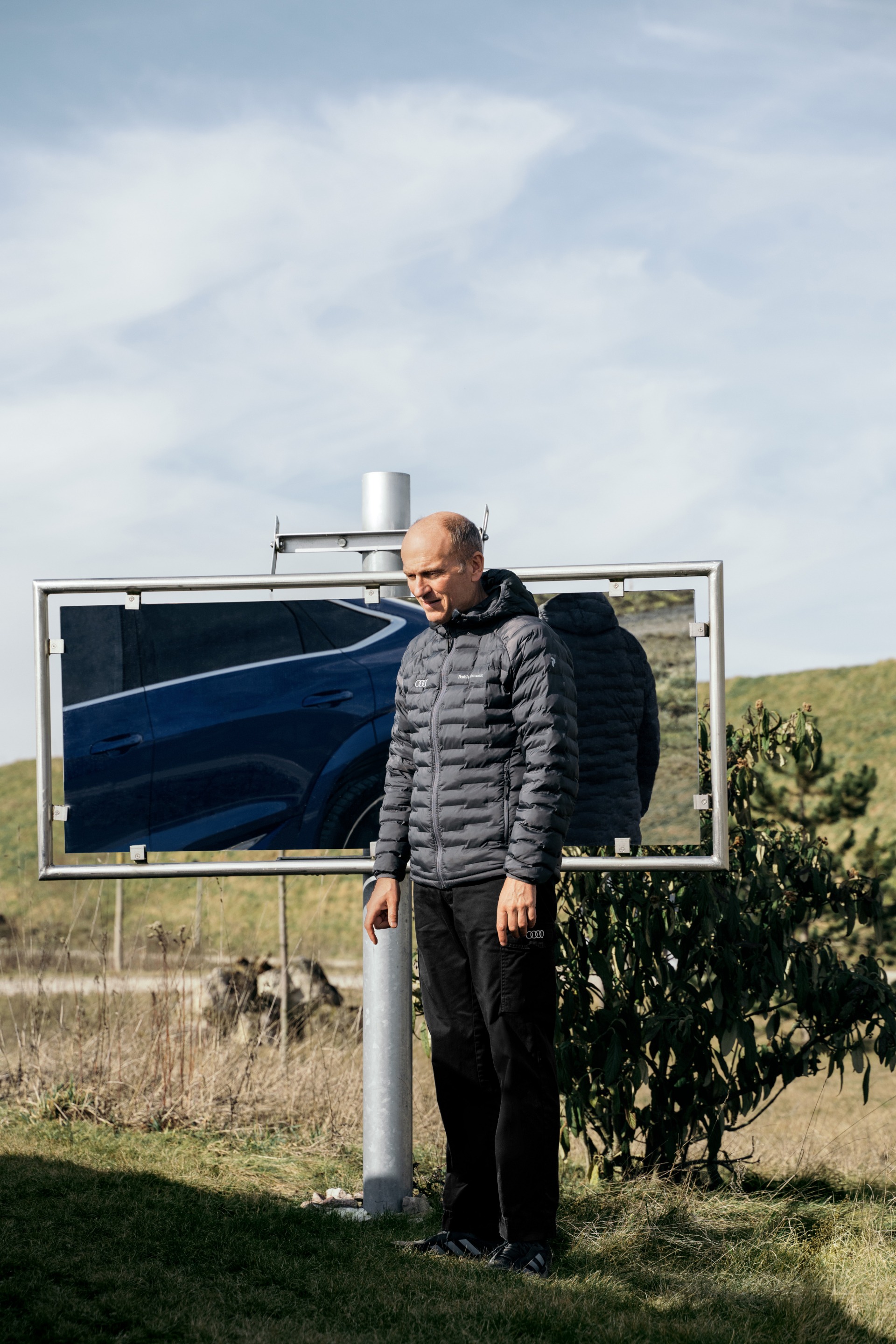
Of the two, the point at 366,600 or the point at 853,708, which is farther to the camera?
the point at 853,708

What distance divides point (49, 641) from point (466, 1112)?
2243 mm

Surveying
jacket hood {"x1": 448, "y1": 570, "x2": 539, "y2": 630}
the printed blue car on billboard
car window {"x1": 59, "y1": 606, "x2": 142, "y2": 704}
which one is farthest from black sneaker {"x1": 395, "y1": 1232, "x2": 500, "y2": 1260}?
car window {"x1": 59, "y1": 606, "x2": 142, "y2": 704}

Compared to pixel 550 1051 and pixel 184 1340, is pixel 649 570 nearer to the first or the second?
pixel 550 1051

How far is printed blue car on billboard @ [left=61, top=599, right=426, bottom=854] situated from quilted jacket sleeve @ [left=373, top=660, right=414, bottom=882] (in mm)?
582

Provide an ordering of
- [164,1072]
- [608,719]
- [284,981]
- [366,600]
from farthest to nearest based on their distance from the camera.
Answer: [284,981] < [164,1072] < [366,600] < [608,719]

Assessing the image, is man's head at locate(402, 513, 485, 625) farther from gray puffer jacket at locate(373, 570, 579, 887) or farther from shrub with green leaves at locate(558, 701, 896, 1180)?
shrub with green leaves at locate(558, 701, 896, 1180)

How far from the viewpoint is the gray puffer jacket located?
3455mm

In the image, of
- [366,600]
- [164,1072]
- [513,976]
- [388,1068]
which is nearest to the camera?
[513,976]

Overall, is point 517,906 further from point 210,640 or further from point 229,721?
point 210,640

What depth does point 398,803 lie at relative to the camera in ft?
Answer: 13.0

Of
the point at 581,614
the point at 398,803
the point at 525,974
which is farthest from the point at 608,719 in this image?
the point at 525,974

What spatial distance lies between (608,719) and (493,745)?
0.92 m

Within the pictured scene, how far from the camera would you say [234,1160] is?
492cm

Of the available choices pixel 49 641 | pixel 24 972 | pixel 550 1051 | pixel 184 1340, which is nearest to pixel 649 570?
pixel 550 1051
